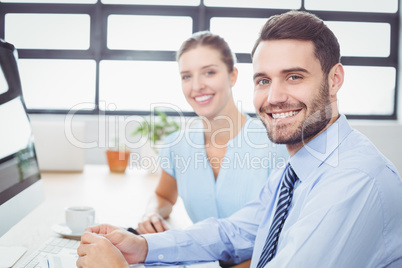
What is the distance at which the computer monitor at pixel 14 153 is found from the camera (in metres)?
0.83

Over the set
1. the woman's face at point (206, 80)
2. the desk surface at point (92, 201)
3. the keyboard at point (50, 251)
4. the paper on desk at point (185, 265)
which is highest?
the woman's face at point (206, 80)

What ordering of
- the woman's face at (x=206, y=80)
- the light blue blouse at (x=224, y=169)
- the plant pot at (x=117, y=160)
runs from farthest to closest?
the plant pot at (x=117, y=160) < the woman's face at (x=206, y=80) < the light blue blouse at (x=224, y=169)

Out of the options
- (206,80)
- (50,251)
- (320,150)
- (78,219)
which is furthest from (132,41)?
(320,150)

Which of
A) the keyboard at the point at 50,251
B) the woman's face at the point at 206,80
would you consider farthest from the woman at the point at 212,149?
the keyboard at the point at 50,251

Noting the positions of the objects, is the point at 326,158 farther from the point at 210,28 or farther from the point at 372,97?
the point at 372,97

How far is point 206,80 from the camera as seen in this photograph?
56.7 inches

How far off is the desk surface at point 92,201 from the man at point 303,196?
0.97ft

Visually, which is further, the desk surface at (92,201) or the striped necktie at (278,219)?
the desk surface at (92,201)

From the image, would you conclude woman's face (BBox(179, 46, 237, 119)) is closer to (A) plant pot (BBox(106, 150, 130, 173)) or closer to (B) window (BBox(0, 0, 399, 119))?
(A) plant pot (BBox(106, 150, 130, 173))

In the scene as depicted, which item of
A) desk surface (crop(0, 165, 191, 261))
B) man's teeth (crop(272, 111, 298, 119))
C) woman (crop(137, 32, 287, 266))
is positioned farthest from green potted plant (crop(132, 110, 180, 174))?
man's teeth (crop(272, 111, 298, 119))

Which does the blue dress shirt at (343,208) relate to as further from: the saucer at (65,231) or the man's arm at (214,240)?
the saucer at (65,231)

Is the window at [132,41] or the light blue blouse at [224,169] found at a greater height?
the window at [132,41]

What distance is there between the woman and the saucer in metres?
0.27

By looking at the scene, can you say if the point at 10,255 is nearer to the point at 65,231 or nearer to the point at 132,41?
the point at 65,231
